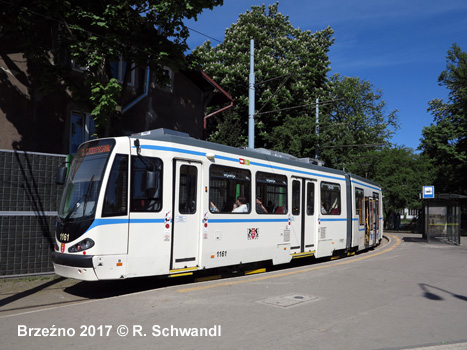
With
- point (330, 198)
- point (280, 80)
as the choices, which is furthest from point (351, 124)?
point (330, 198)

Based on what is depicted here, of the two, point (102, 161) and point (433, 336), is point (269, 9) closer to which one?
point (102, 161)

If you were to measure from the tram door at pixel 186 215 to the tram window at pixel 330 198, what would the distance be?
5.80 m

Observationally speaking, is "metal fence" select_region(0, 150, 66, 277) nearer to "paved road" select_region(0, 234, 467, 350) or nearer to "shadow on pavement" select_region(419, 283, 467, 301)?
"paved road" select_region(0, 234, 467, 350)

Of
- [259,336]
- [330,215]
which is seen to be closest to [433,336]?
[259,336]

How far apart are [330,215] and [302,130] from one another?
13110mm

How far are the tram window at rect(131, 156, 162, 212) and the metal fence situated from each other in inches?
149

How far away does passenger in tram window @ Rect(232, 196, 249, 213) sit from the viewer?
9.93m

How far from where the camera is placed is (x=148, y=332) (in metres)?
5.48

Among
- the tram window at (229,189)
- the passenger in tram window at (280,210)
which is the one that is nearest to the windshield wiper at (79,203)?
the tram window at (229,189)

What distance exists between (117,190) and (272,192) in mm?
4661

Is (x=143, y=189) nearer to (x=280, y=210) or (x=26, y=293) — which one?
(x=26, y=293)

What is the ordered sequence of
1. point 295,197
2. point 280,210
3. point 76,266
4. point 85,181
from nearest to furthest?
1. point 76,266
2. point 85,181
3. point 280,210
4. point 295,197

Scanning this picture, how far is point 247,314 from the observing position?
639cm

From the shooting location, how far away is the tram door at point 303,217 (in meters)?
12.0
